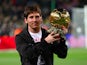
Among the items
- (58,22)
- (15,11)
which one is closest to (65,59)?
(15,11)

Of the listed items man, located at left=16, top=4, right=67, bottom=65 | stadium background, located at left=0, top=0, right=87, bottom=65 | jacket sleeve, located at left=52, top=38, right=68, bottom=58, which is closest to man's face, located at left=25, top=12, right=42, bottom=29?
man, located at left=16, top=4, right=67, bottom=65

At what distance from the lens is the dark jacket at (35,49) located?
5.37 meters

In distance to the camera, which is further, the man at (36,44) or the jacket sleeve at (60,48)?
the jacket sleeve at (60,48)

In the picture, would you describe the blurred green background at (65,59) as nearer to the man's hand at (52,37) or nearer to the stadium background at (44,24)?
the stadium background at (44,24)

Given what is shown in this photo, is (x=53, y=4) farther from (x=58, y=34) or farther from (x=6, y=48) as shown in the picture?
(x=58, y=34)

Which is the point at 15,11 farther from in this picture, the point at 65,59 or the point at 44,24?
the point at 65,59

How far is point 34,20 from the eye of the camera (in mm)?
5496

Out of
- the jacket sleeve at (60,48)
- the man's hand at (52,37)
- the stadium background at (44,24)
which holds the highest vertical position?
the man's hand at (52,37)

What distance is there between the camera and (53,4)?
28.3 metres

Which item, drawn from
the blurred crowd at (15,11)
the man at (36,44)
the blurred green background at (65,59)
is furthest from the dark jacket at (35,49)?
the blurred crowd at (15,11)

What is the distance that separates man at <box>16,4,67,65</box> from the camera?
539cm

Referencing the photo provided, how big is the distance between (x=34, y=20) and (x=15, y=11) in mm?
23782

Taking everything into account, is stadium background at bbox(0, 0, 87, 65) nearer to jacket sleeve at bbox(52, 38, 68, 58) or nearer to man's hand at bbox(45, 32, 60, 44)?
jacket sleeve at bbox(52, 38, 68, 58)

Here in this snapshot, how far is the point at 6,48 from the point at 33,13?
18.6m
